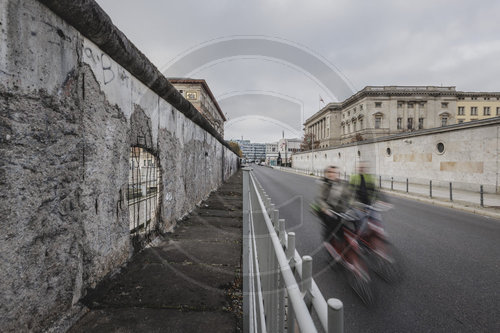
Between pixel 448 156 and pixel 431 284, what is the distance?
54.7 ft

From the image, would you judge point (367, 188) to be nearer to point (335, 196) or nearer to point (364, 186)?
point (364, 186)

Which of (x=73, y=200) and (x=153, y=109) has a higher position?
(x=153, y=109)

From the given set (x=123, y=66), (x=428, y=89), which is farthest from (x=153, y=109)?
(x=428, y=89)

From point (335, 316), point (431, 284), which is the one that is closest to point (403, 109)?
point (431, 284)

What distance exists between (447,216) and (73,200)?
10347mm

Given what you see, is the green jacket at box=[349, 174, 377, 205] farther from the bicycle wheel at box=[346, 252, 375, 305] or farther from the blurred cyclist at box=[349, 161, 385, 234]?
the bicycle wheel at box=[346, 252, 375, 305]

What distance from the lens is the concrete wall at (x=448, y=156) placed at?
505 inches

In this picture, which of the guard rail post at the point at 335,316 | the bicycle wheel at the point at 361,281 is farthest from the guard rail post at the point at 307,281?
the bicycle wheel at the point at 361,281

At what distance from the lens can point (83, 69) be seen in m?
2.26

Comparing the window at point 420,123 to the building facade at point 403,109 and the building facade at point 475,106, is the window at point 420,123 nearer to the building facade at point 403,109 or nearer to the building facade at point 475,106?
the building facade at point 403,109

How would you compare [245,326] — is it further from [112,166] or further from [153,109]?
[153,109]

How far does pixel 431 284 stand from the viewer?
3.23 m

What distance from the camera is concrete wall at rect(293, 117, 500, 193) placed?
12.8 m

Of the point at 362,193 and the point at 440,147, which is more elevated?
the point at 440,147
